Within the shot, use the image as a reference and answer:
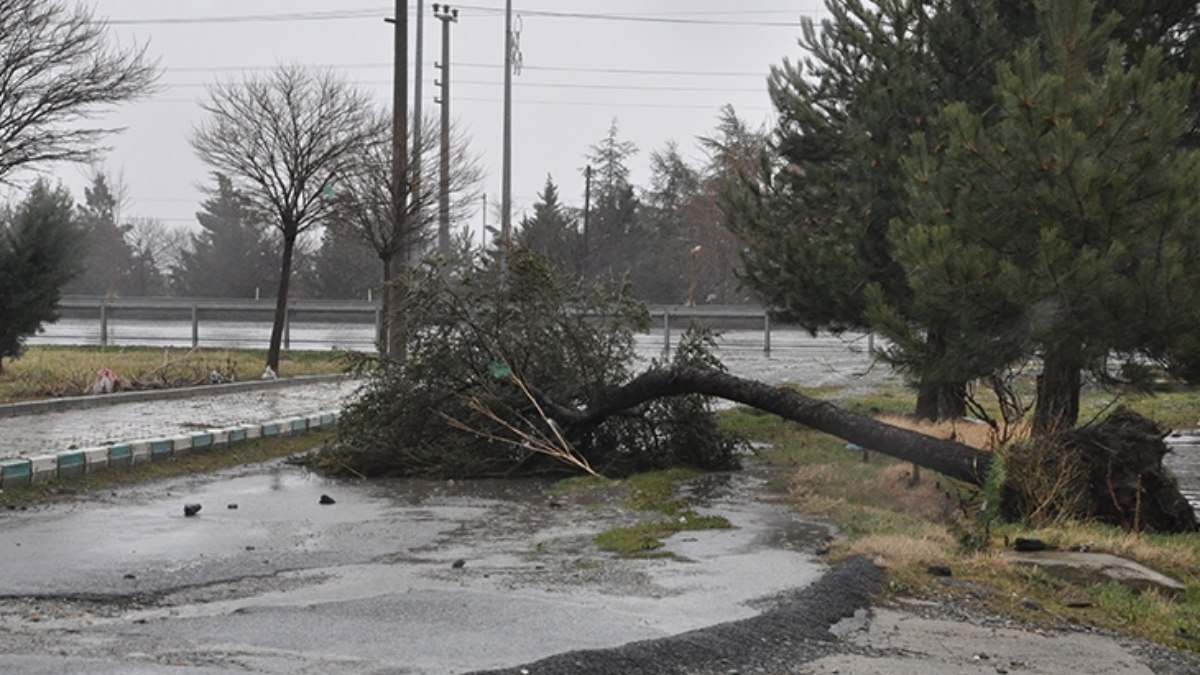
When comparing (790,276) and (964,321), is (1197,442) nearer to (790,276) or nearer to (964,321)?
(790,276)

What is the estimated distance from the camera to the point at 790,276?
17.5m

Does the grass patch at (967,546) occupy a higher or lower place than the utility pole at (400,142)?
lower

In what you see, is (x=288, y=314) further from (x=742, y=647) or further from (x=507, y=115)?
(x=742, y=647)

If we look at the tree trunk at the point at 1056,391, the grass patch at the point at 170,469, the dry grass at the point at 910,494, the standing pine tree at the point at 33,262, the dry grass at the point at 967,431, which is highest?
the standing pine tree at the point at 33,262

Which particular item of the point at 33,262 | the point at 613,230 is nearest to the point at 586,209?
the point at 613,230

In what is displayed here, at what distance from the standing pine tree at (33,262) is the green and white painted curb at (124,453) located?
21.4 ft

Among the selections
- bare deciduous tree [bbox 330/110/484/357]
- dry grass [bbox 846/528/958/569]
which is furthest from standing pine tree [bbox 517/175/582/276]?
dry grass [bbox 846/528/958/569]

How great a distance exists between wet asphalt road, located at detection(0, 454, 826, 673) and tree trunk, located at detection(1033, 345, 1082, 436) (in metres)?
2.90

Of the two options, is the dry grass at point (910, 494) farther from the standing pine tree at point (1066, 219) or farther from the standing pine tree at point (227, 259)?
the standing pine tree at point (227, 259)

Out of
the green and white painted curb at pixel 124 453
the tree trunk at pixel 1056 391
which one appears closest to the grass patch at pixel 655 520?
the tree trunk at pixel 1056 391

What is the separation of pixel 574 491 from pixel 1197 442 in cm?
1004

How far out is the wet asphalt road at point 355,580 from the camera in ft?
20.1

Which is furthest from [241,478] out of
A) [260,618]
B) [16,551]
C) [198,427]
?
[260,618]

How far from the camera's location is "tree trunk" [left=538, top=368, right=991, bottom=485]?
11.8 m
